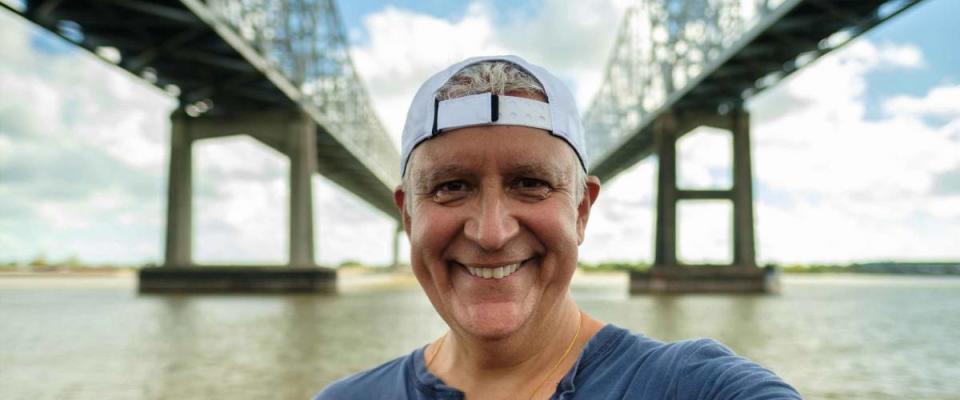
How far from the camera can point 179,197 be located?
27.6m

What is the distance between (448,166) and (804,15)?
910 inches

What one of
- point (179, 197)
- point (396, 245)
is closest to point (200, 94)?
point (179, 197)

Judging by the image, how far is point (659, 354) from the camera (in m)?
1.27

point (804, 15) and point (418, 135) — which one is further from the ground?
point (804, 15)

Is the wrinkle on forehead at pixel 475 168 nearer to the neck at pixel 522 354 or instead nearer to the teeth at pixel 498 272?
the teeth at pixel 498 272

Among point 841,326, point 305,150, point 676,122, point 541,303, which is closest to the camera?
point 541,303

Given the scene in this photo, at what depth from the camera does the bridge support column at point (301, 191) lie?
27734mm

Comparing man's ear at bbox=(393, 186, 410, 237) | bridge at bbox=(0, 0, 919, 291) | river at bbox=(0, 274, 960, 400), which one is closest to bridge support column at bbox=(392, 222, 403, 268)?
bridge at bbox=(0, 0, 919, 291)

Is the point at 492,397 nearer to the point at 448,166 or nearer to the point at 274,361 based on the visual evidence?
the point at 448,166

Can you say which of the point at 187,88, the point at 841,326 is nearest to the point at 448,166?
the point at 841,326

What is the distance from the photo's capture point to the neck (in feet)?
4.70

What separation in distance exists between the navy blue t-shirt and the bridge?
19.0 m

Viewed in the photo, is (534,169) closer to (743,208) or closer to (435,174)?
(435,174)

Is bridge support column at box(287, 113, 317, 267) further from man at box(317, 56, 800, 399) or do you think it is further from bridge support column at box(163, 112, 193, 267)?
man at box(317, 56, 800, 399)
